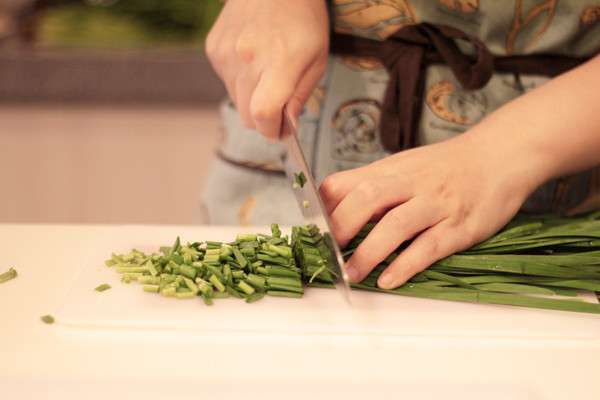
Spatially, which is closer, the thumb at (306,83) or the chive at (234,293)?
the chive at (234,293)

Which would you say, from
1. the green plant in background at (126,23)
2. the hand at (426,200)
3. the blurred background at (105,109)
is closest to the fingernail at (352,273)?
the hand at (426,200)

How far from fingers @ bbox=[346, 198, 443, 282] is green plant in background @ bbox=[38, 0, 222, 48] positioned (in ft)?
5.62

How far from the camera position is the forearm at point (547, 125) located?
98cm

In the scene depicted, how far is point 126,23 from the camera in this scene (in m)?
2.51

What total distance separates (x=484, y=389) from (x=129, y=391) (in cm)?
37

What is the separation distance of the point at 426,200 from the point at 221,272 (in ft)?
0.89

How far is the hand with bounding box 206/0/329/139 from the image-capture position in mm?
1040

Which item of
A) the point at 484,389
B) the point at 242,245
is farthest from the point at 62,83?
the point at 484,389

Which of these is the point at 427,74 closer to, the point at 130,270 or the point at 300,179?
the point at 300,179

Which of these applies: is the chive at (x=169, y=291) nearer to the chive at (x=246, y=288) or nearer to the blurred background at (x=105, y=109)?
the chive at (x=246, y=288)

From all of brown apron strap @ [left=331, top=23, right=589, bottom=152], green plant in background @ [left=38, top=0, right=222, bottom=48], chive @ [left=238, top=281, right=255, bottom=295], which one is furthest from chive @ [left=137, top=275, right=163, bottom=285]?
green plant in background @ [left=38, top=0, right=222, bottom=48]

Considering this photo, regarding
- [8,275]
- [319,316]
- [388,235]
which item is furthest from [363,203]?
[8,275]

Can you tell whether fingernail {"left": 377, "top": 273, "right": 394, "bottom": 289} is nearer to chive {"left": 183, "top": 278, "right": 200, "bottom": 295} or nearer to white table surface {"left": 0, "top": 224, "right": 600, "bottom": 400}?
white table surface {"left": 0, "top": 224, "right": 600, "bottom": 400}

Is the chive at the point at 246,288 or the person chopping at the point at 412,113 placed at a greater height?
the person chopping at the point at 412,113
